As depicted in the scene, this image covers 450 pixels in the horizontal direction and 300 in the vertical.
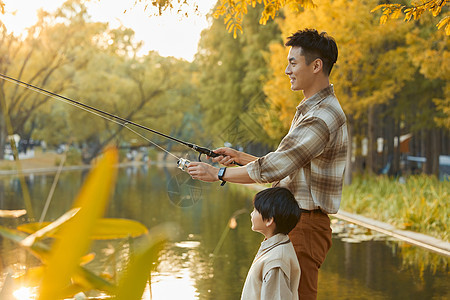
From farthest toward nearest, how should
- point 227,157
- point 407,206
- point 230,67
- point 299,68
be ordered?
point 230,67 < point 407,206 < point 227,157 < point 299,68

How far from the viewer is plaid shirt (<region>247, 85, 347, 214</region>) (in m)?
3.11

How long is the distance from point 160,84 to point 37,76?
14.5 metres

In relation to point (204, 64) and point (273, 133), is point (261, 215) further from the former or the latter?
point (204, 64)

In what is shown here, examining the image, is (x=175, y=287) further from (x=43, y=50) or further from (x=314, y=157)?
(x=43, y=50)

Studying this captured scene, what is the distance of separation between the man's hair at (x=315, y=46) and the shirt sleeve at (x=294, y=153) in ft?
1.01

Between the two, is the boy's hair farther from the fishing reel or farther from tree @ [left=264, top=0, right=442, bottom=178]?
tree @ [left=264, top=0, right=442, bottom=178]

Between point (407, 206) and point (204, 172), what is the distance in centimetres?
1114

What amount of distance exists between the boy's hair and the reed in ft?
28.5

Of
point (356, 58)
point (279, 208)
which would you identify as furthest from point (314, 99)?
point (356, 58)

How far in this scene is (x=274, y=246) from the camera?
3.18m

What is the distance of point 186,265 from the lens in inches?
356

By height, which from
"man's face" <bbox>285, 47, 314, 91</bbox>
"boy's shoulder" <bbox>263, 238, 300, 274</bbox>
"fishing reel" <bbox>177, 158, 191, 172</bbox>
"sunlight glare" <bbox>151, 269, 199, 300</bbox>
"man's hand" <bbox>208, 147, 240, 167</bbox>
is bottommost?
"sunlight glare" <bbox>151, 269, 199, 300</bbox>

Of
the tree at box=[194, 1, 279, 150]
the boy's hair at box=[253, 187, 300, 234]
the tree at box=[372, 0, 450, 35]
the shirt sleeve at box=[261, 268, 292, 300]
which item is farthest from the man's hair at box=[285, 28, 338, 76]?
the tree at box=[194, 1, 279, 150]

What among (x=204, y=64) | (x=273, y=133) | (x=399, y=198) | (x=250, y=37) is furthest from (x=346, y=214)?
(x=204, y=64)
